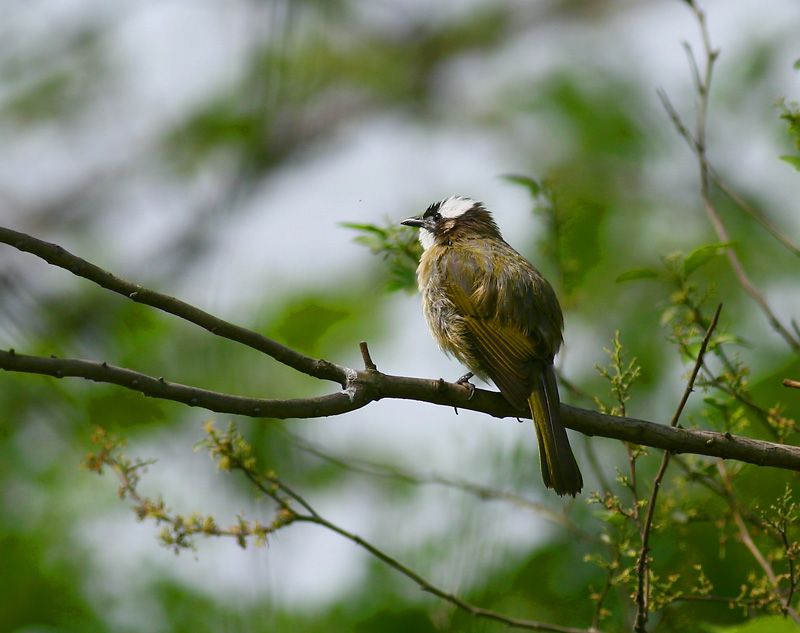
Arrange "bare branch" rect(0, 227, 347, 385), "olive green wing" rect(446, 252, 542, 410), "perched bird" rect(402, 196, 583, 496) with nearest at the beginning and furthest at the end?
"bare branch" rect(0, 227, 347, 385) < "perched bird" rect(402, 196, 583, 496) < "olive green wing" rect(446, 252, 542, 410)

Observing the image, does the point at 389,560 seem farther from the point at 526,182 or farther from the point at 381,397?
the point at 526,182

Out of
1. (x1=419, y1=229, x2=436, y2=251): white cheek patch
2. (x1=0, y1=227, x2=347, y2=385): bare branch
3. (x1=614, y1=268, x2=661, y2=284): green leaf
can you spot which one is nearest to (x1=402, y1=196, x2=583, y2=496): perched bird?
(x1=419, y1=229, x2=436, y2=251): white cheek patch

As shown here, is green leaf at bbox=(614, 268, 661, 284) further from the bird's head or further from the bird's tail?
the bird's head

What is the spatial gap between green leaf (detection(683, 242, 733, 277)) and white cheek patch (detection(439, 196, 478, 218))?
2.52 meters

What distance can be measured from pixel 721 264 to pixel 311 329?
10.9 feet

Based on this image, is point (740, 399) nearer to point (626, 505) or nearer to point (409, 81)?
point (626, 505)

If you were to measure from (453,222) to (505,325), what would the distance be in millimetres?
1505

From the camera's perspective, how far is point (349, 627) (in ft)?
10.00

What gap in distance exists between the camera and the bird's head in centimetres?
529

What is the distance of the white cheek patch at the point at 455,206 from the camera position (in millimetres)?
5809

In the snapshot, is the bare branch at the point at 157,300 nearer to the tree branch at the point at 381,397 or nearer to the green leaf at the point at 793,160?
the tree branch at the point at 381,397

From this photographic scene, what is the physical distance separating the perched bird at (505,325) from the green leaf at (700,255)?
0.76 meters

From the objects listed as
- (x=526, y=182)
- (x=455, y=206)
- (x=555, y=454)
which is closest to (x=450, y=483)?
(x=555, y=454)

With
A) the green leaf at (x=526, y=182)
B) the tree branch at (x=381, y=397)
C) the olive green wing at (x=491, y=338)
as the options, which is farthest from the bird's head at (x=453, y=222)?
the tree branch at (x=381, y=397)
